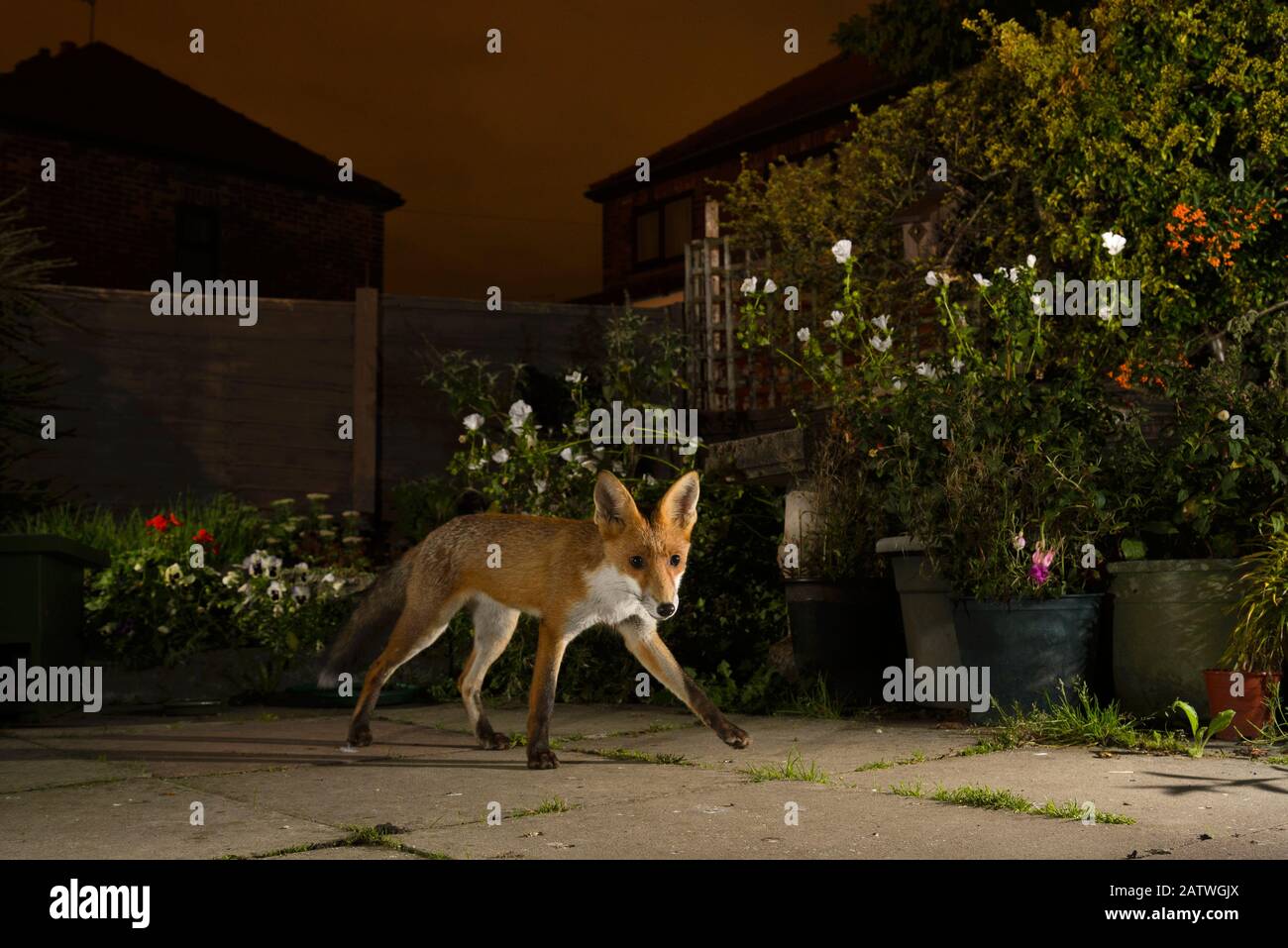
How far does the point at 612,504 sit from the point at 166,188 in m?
18.3

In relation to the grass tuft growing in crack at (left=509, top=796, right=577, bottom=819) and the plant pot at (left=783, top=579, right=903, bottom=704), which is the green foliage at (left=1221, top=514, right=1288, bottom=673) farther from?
the grass tuft growing in crack at (left=509, top=796, right=577, bottom=819)

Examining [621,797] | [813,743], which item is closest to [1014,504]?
[813,743]

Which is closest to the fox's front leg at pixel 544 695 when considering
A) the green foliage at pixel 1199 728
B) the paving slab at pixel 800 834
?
the paving slab at pixel 800 834

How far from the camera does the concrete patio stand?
11.4 feet

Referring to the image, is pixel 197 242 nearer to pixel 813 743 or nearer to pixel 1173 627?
pixel 813 743

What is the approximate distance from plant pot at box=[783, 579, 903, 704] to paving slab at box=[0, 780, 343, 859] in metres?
3.32

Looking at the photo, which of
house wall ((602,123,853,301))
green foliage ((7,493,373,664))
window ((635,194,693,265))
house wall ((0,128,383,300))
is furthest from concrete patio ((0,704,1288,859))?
window ((635,194,693,265))

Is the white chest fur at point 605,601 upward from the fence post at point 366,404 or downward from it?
downward

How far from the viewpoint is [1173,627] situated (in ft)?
18.5

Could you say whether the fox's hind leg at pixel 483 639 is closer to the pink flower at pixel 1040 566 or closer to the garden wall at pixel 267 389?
the pink flower at pixel 1040 566

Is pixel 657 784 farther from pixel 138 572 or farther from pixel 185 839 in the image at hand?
pixel 138 572

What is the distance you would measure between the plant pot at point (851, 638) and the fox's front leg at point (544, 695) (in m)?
1.90

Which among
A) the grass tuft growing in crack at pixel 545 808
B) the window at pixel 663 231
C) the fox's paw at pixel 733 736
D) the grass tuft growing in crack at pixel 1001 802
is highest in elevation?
the window at pixel 663 231

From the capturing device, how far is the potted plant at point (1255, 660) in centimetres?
527
